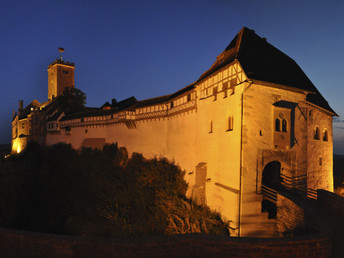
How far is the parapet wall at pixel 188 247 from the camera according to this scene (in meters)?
5.41

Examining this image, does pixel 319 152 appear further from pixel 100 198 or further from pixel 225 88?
pixel 100 198

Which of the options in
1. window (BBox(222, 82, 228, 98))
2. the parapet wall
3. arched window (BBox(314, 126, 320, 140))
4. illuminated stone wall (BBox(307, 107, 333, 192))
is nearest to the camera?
the parapet wall

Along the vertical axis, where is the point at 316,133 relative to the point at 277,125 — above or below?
above

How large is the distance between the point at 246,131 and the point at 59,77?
186ft

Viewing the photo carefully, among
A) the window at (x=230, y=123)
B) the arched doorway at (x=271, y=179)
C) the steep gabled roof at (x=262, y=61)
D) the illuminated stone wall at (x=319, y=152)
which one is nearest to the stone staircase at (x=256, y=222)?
the arched doorway at (x=271, y=179)

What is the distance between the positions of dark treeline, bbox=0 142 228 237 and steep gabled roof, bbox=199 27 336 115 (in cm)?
859

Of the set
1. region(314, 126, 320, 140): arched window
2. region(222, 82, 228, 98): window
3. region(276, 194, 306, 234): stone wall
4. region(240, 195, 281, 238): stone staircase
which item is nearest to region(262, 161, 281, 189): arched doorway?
region(240, 195, 281, 238): stone staircase

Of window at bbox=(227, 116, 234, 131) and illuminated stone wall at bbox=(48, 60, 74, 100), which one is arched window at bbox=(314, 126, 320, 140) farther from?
illuminated stone wall at bbox=(48, 60, 74, 100)

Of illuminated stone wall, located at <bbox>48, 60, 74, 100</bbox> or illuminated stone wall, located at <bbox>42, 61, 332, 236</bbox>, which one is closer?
illuminated stone wall, located at <bbox>42, 61, 332, 236</bbox>

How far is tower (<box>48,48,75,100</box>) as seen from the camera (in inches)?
2226

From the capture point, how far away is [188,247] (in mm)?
5566

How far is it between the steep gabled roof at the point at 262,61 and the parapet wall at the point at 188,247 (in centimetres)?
830

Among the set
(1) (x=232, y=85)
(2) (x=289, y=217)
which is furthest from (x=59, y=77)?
(2) (x=289, y=217)

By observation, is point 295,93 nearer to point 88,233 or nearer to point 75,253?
point 75,253
